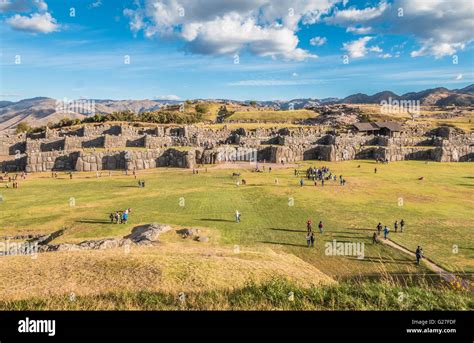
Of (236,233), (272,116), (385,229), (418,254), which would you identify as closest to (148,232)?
(236,233)

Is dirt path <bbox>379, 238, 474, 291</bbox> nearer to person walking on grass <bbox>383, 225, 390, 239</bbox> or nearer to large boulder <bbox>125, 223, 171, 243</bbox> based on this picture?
person walking on grass <bbox>383, 225, 390, 239</bbox>

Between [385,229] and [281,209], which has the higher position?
[281,209]

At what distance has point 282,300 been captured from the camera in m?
9.28

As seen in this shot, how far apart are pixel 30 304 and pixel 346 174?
52.4 m

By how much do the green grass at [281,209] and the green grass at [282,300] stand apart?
8052 mm

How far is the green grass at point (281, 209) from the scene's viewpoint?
24.6 meters

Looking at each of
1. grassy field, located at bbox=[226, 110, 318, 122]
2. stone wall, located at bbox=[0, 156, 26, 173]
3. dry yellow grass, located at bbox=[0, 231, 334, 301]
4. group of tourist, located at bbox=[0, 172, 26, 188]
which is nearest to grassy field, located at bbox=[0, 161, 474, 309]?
dry yellow grass, located at bbox=[0, 231, 334, 301]

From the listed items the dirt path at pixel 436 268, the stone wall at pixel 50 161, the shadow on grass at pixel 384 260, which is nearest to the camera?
the dirt path at pixel 436 268

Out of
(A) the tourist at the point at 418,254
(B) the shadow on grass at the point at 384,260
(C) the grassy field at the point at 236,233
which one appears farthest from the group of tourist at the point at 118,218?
(A) the tourist at the point at 418,254

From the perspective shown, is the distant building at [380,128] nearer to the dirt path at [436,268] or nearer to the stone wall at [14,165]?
the dirt path at [436,268]

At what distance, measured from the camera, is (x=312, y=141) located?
81.9 m

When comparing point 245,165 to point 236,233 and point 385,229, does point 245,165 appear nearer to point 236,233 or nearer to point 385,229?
point 236,233

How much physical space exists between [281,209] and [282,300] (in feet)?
86.5

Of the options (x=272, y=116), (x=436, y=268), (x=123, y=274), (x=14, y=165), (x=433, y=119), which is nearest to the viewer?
(x=123, y=274)
